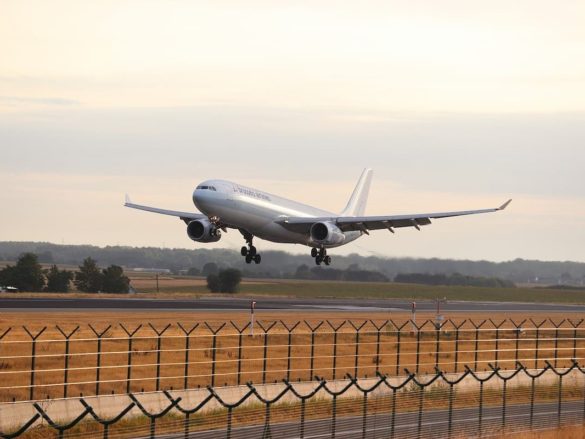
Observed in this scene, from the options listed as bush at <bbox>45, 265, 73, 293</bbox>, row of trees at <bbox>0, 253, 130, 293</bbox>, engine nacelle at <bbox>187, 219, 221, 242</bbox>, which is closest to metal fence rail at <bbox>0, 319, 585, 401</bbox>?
engine nacelle at <bbox>187, 219, 221, 242</bbox>

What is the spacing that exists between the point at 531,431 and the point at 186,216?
5991 centimetres

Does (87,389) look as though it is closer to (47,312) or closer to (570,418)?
(570,418)

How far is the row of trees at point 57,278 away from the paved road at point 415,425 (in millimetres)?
65146

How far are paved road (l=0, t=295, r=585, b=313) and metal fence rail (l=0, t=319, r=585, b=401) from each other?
14.5 metres

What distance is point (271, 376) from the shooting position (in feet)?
124

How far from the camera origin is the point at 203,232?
76.4 m

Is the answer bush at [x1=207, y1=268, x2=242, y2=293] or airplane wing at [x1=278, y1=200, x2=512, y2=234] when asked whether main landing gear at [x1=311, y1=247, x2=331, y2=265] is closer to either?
airplane wing at [x1=278, y1=200, x2=512, y2=234]

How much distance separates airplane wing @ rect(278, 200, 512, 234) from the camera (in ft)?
253

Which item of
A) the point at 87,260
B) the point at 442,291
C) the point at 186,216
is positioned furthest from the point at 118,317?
the point at 442,291

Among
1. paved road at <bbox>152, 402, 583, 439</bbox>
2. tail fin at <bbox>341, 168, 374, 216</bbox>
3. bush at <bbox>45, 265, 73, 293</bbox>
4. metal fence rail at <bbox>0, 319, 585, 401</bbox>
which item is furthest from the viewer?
tail fin at <bbox>341, 168, 374, 216</bbox>

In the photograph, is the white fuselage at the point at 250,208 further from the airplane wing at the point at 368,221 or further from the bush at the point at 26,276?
the bush at the point at 26,276

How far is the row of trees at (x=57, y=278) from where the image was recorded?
3622 inches

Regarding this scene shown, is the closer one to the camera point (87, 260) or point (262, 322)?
point (262, 322)

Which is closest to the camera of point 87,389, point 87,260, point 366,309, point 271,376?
point 87,389
